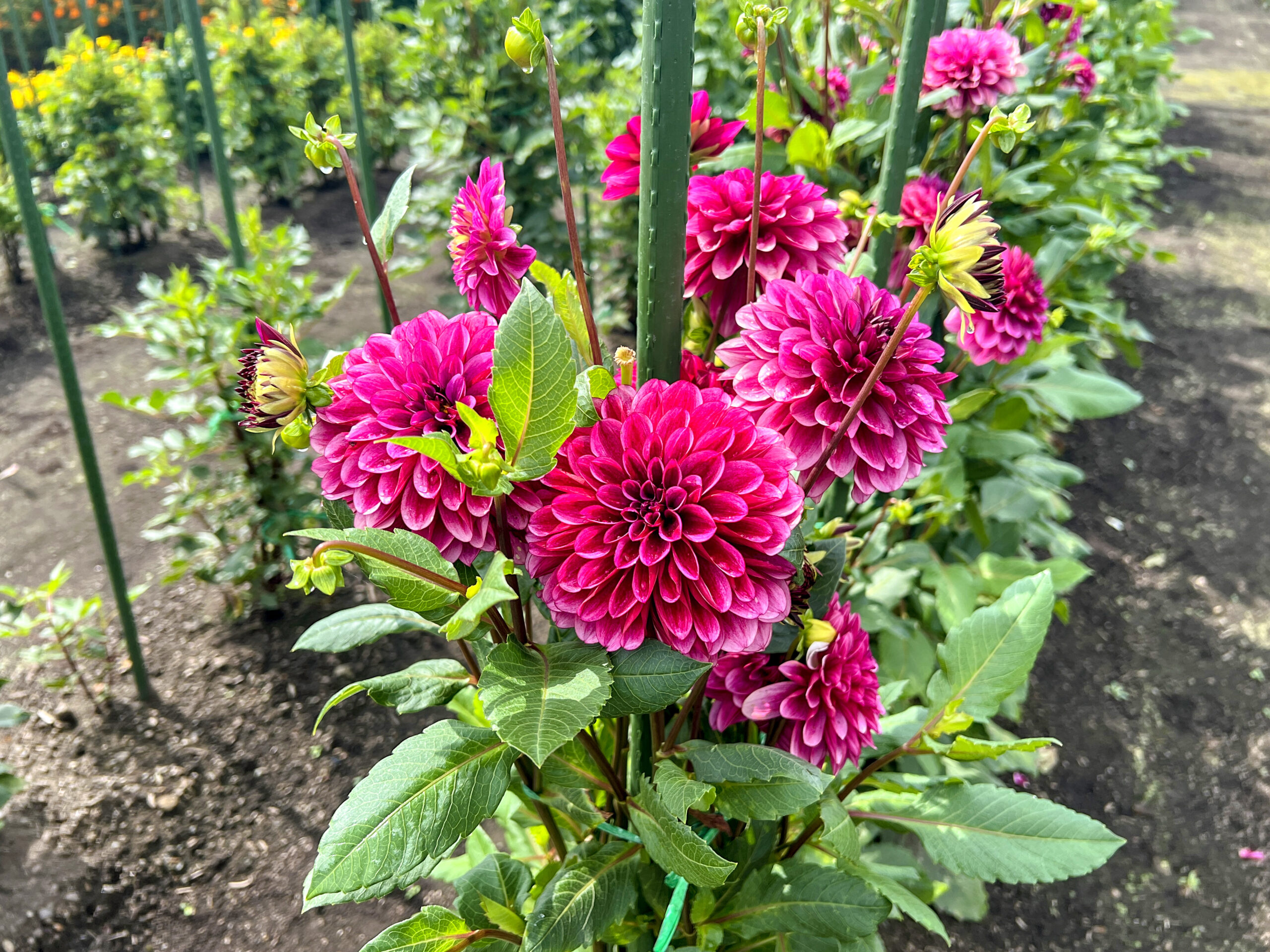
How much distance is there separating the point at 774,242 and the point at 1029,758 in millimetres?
1729

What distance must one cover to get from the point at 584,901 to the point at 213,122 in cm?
195

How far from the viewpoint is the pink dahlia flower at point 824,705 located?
0.80 metres

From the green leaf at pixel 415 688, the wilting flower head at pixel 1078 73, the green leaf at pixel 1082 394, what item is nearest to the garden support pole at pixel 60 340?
the green leaf at pixel 415 688

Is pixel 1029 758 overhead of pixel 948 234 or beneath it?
beneath

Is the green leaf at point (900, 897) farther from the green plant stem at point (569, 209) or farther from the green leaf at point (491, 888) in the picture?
the green plant stem at point (569, 209)

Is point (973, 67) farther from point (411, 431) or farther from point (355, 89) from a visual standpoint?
point (355, 89)

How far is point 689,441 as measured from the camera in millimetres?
616

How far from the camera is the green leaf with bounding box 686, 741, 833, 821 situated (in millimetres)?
703

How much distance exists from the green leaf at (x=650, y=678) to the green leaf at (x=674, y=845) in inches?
4.0

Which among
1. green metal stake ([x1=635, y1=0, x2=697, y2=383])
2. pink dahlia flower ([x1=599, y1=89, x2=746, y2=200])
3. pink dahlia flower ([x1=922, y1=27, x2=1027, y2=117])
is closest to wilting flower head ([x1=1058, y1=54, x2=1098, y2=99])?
pink dahlia flower ([x1=922, y1=27, x2=1027, y2=117])

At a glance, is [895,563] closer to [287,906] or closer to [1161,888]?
[1161,888]

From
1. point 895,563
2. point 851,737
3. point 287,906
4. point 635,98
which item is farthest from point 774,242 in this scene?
point 635,98

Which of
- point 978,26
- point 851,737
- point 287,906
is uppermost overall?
point 978,26

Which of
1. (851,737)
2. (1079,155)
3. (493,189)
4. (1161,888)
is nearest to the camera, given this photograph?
(493,189)
